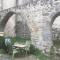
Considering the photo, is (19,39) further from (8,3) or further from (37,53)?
(8,3)

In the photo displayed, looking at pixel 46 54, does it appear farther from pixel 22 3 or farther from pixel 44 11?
pixel 22 3

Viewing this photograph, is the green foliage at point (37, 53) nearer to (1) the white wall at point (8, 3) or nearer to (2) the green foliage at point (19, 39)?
(2) the green foliage at point (19, 39)

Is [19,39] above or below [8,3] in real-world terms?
below

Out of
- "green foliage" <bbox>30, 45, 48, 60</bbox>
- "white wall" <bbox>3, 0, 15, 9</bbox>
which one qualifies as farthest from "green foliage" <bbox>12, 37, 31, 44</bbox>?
"white wall" <bbox>3, 0, 15, 9</bbox>

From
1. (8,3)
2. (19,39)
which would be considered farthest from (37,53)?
(8,3)

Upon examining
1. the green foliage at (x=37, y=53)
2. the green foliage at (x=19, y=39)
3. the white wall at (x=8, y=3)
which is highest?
the white wall at (x=8, y=3)

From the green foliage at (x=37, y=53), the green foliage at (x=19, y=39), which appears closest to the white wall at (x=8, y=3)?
the green foliage at (x=19, y=39)

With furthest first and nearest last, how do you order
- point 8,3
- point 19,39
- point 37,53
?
point 8,3 → point 19,39 → point 37,53

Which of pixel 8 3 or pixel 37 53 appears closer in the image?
pixel 37 53

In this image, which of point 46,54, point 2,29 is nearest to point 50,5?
point 46,54

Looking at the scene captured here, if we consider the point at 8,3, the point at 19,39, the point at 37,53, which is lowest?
the point at 37,53

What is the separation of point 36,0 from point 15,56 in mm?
1210

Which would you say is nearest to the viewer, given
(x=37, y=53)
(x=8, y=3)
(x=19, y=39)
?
(x=37, y=53)

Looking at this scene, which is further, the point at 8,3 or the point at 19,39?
the point at 8,3
